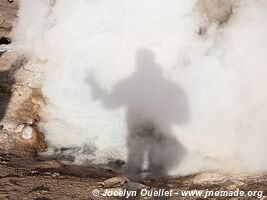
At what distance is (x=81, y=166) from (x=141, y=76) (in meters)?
1.73

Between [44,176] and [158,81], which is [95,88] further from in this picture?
[44,176]

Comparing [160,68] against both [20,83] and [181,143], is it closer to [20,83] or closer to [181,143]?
[181,143]

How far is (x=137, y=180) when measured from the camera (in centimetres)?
501

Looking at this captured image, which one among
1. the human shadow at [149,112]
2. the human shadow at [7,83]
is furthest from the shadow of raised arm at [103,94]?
the human shadow at [7,83]

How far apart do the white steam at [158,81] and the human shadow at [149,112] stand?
1 centimetres

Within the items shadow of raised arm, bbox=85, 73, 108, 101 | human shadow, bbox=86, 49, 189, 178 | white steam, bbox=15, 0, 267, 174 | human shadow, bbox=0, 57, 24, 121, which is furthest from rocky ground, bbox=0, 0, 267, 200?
shadow of raised arm, bbox=85, 73, 108, 101

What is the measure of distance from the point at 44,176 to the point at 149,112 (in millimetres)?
1841

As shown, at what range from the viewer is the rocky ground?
4.53 m

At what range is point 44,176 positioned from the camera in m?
4.87

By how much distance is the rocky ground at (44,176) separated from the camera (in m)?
4.53

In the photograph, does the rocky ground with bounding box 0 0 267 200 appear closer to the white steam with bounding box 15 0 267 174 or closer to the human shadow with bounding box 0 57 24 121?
the human shadow with bounding box 0 57 24 121

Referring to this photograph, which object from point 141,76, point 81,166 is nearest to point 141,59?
point 141,76

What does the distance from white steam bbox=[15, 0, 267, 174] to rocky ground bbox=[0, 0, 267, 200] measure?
0.25m

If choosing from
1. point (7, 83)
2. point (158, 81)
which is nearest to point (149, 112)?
point (158, 81)
